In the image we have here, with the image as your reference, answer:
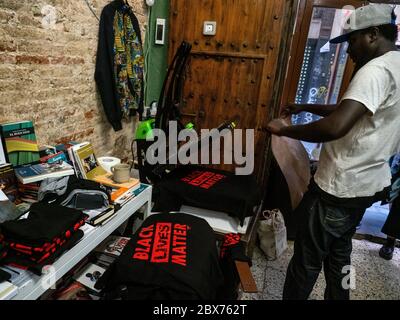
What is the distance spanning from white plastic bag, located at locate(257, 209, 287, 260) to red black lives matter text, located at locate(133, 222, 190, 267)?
1.03m

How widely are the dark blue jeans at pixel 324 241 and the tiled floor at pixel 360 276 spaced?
0.37 metres

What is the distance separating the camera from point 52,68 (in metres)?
1.58

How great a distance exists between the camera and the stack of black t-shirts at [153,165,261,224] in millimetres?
1755

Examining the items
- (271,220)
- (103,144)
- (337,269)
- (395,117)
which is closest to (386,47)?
(395,117)

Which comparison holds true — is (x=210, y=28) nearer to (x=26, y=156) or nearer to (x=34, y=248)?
(x=26, y=156)

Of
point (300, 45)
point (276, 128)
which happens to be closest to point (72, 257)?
point (276, 128)

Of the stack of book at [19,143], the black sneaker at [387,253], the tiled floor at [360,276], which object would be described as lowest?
the tiled floor at [360,276]

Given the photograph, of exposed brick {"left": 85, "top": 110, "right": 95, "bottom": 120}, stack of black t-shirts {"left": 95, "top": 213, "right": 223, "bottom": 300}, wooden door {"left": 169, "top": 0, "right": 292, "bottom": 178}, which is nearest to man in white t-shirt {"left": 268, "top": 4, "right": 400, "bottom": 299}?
stack of black t-shirts {"left": 95, "top": 213, "right": 223, "bottom": 300}

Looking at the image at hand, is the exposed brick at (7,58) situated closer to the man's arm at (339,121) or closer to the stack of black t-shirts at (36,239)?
the stack of black t-shirts at (36,239)

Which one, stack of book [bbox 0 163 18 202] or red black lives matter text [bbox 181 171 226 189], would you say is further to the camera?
red black lives matter text [bbox 181 171 226 189]

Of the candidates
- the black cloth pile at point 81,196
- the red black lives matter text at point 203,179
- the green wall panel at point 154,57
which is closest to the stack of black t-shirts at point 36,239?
the black cloth pile at point 81,196

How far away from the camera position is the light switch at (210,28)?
7.45 feet

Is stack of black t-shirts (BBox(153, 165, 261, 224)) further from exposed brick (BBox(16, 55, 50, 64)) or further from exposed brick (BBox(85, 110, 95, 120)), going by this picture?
exposed brick (BBox(16, 55, 50, 64))

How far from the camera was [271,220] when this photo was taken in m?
2.24
